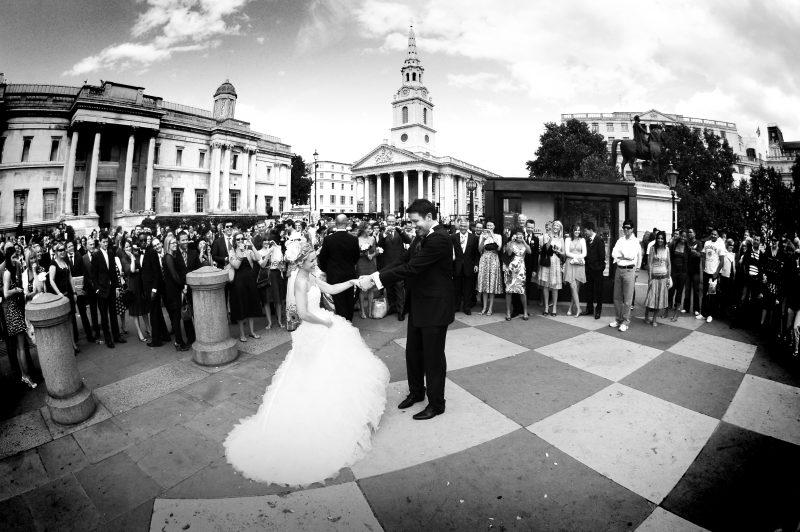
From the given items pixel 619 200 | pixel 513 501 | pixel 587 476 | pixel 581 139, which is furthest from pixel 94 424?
pixel 581 139

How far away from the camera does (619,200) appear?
980 centimetres

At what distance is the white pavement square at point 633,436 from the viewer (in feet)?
9.93

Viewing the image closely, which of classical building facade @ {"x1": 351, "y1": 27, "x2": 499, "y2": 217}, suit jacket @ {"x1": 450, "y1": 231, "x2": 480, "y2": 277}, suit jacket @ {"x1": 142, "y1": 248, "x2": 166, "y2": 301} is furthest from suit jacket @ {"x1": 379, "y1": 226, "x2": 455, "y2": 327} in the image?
classical building facade @ {"x1": 351, "y1": 27, "x2": 499, "y2": 217}

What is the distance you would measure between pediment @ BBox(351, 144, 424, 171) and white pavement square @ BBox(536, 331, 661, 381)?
6877 cm

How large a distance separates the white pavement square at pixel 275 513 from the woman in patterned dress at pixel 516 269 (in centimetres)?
578

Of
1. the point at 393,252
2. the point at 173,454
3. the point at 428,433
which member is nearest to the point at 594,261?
the point at 393,252

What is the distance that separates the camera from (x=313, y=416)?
11.0 feet

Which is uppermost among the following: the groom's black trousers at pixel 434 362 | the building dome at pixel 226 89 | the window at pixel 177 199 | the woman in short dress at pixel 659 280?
the building dome at pixel 226 89

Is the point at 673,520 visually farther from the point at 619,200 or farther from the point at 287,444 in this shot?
the point at 619,200

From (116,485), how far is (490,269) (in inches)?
283

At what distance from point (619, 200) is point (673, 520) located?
9.02m

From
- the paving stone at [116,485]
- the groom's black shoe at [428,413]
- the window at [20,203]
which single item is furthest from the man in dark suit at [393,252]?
the window at [20,203]

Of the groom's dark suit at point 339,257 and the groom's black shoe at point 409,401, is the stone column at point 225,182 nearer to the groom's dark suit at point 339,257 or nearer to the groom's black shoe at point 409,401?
the groom's dark suit at point 339,257

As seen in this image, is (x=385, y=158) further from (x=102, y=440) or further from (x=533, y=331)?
(x=102, y=440)
